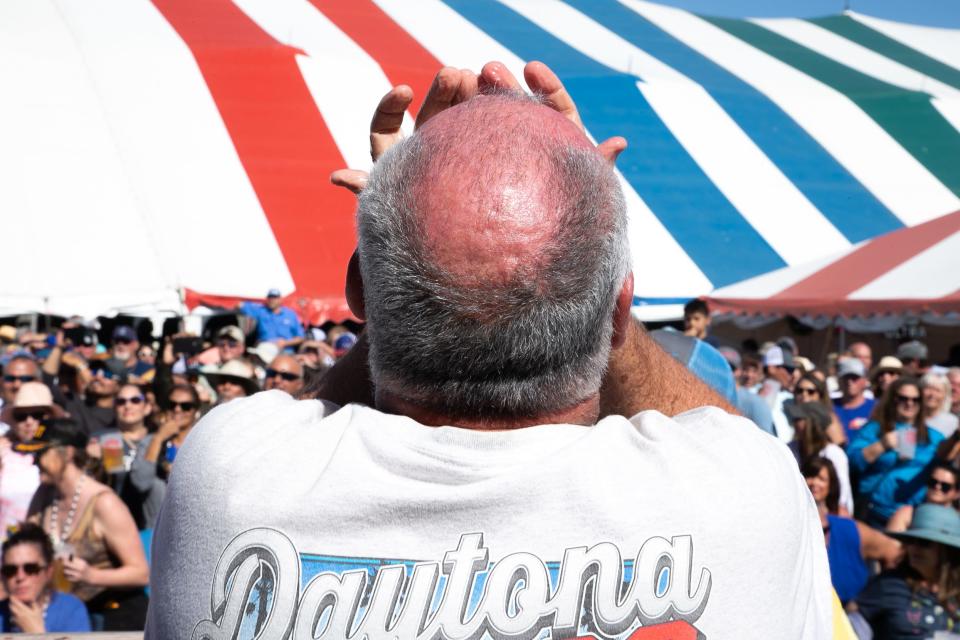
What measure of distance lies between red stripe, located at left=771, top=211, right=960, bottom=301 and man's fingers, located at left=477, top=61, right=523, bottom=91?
7984mm

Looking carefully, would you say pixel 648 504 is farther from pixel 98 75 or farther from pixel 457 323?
pixel 98 75

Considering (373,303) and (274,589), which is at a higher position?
(373,303)

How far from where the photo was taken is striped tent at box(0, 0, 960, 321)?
8.00 m

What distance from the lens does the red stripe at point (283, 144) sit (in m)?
8.42

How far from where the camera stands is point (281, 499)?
805 mm

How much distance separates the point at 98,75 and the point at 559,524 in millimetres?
8818

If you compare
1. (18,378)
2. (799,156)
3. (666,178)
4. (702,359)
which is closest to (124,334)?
(18,378)

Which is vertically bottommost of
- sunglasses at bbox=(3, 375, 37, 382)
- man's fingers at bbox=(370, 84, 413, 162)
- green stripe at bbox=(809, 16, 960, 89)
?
sunglasses at bbox=(3, 375, 37, 382)

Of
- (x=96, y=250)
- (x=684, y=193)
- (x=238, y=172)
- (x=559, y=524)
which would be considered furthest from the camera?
(x=684, y=193)

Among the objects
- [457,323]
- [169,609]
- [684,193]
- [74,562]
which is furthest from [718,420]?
[684,193]

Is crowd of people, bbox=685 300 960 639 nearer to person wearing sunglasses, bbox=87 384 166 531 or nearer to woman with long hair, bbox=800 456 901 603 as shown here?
woman with long hair, bbox=800 456 901 603

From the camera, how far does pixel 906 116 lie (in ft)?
38.0

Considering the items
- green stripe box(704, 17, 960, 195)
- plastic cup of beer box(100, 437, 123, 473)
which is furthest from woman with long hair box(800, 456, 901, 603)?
green stripe box(704, 17, 960, 195)

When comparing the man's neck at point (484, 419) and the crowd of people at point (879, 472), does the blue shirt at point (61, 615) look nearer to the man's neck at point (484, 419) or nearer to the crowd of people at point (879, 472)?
the crowd of people at point (879, 472)
